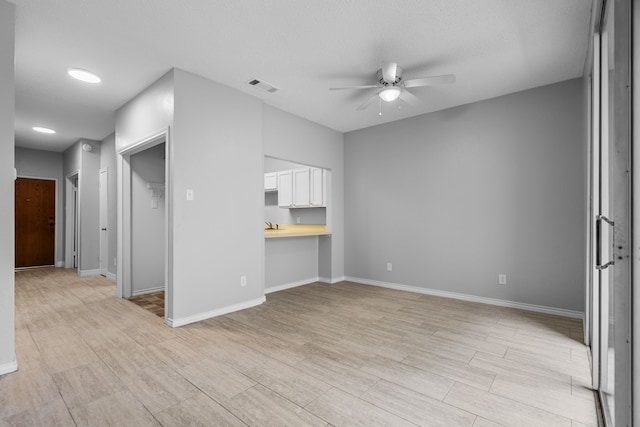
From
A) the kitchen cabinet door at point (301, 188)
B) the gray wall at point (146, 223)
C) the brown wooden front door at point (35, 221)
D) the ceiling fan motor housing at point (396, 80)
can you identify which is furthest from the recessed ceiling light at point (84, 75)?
the brown wooden front door at point (35, 221)

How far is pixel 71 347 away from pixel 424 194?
417 cm

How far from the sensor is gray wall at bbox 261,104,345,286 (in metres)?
4.11

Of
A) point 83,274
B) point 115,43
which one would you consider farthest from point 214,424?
point 83,274

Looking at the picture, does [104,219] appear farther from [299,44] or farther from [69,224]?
[299,44]

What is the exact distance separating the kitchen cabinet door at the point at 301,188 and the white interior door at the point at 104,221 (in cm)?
332

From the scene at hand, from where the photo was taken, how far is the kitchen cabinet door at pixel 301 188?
5293mm

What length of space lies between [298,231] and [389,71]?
8.93 feet

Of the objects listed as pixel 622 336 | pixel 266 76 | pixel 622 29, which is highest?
pixel 266 76

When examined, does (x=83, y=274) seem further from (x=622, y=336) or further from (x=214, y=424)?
(x=622, y=336)

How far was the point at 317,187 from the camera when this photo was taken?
516 cm

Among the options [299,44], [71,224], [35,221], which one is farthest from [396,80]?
[35,221]

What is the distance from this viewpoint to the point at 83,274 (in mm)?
5645

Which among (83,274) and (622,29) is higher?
(622,29)

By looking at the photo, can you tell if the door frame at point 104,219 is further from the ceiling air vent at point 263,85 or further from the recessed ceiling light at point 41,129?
the ceiling air vent at point 263,85
